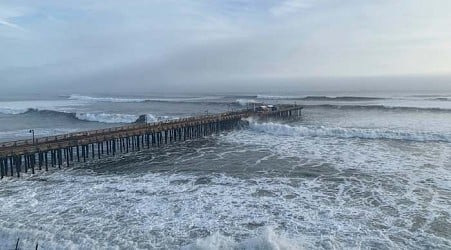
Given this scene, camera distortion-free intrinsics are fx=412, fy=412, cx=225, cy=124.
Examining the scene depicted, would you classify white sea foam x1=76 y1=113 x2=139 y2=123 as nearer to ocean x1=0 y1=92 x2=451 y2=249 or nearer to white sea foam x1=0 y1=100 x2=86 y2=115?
white sea foam x1=0 y1=100 x2=86 y2=115

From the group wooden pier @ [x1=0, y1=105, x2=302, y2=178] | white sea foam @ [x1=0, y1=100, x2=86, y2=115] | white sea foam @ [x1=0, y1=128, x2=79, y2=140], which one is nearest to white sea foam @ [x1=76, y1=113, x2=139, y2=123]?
white sea foam @ [x1=0, y1=128, x2=79, y2=140]

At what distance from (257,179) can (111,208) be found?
11.1m

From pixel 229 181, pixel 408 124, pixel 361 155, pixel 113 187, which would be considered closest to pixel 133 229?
pixel 113 187

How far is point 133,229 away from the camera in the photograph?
20156 mm

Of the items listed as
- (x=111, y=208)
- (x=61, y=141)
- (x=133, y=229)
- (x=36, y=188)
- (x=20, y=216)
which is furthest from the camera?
(x=61, y=141)

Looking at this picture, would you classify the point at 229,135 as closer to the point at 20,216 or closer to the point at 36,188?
the point at 36,188

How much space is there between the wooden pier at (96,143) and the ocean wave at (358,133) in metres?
7.87

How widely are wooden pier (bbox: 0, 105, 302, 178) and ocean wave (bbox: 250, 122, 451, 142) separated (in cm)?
787

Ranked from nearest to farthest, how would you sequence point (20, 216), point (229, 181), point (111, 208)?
point (20, 216) → point (111, 208) → point (229, 181)

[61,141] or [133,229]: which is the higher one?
[61,141]

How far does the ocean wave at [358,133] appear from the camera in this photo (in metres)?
48.2

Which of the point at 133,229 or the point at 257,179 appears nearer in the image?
the point at 133,229

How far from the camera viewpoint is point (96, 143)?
40.6 m

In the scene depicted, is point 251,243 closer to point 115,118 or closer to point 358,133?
point 358,133
